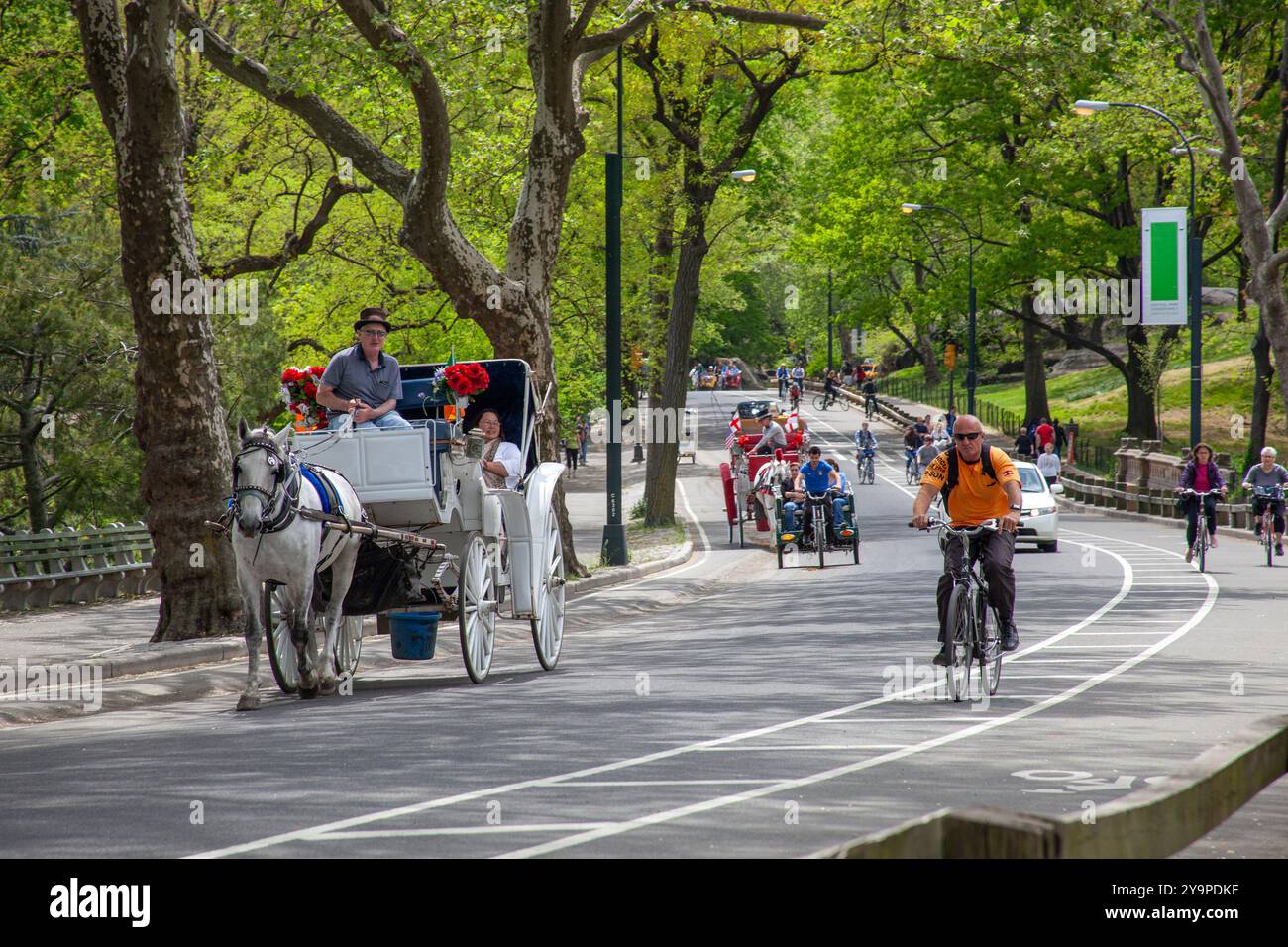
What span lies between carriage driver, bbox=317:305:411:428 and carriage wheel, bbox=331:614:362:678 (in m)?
1.68

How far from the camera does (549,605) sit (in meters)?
15.1

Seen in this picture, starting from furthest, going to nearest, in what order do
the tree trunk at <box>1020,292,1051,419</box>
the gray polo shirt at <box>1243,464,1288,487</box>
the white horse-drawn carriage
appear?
Answer: the tree trunk at <box>1020,292,1051,419</box>
the gray polo shirt at <box>1243,464,1288,487</box>
the white horse-drawn carriage

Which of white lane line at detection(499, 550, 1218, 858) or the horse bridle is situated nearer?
white lane line at detection(499, 550, 1218, 858)

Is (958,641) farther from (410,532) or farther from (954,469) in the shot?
(410,532)

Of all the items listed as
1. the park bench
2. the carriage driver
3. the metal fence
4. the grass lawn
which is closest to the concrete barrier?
the carriage driver

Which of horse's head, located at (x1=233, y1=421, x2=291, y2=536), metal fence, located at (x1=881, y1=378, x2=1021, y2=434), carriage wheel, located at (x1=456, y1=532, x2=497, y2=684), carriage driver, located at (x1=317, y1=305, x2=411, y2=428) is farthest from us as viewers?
metal fence, located at (x1=881, y1=378, x2=1021, y2=434)

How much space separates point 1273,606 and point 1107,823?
18.0m

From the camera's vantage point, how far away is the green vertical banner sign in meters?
38.8

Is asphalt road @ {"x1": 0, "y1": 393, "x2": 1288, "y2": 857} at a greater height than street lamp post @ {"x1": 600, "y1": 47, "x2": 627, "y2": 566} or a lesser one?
lesser

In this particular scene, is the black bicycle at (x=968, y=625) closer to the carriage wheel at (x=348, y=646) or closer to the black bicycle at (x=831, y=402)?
the carriage wheel at (x=348, y=646)

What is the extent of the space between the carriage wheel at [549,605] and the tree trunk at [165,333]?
11.7 feet

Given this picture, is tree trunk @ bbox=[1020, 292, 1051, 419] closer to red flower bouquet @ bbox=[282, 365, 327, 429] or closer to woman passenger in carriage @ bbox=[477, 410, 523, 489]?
woman passenger in carriage @ bbox=[477, 410, 523, 489]

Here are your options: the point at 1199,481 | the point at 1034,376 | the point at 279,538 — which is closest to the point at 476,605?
the point at 279,538
